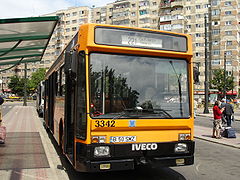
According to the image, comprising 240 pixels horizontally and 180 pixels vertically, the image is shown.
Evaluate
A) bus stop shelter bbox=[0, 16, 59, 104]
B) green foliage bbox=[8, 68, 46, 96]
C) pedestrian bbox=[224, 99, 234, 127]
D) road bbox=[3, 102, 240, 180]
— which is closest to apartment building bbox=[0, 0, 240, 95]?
green foliage bbox=[8, 68, 46, 96]

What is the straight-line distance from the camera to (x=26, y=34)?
10672mm

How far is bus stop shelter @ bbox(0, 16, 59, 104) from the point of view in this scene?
29.3 ft

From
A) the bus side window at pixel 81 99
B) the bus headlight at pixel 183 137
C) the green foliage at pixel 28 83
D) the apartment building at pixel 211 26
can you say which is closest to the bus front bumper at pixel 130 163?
the bus headlight at pixel 183 137

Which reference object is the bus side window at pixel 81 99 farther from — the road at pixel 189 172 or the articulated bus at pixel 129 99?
the road at pixel 189 172

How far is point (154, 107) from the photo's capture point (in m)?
5.60

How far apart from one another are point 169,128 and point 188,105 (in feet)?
2.04

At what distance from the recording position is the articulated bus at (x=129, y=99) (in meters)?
5.30

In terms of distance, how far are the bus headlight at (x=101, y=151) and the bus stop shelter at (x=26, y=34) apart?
5.06 meters

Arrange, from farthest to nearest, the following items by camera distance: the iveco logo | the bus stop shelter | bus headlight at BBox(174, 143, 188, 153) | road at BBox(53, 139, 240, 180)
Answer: the bus stop shelter < road at BBox(53, 139, 240, 180) < bus headlight at BBox(174, 143, 188, 153) < the iveco logo

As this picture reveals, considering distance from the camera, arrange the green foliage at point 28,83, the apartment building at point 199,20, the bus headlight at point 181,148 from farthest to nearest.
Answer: the green foliage at point 28,83 → the apartment building at point 199,20 → the bus headlight at point 181,148

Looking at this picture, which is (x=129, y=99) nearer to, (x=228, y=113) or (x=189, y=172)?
(x=189, y=172)

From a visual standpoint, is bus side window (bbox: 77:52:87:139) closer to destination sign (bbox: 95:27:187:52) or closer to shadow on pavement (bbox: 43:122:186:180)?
destination sign (bbox: 95:27:187:52)

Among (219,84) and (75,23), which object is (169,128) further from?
(75,23)

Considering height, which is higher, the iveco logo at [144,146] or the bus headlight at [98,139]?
the bus headlight at [98,139]
